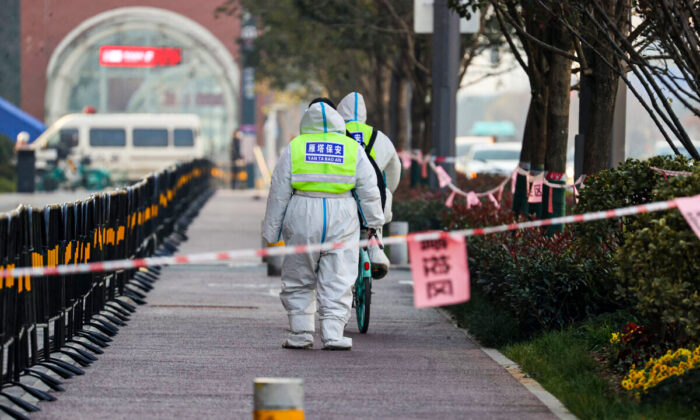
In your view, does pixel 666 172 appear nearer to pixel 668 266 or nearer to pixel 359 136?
pixel 668 266

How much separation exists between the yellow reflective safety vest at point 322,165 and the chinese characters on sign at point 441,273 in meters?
3.31

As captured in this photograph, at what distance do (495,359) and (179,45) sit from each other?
189ft

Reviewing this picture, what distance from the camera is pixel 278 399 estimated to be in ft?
19.5

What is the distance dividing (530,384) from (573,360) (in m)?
0.36

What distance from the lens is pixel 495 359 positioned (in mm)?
10328

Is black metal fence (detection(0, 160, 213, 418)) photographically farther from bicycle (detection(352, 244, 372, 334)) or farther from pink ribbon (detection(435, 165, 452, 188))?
pink ribbon (detection(435, 165, 452, 188))

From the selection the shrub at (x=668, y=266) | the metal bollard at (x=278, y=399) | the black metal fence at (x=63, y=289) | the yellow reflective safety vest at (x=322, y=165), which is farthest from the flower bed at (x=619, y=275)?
the black metal fence at (x=63, y=289)

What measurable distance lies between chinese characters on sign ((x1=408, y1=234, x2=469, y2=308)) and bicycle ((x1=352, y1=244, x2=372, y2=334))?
427 cm

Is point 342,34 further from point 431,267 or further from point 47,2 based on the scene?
point 47,2

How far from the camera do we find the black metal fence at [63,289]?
27.0 ft

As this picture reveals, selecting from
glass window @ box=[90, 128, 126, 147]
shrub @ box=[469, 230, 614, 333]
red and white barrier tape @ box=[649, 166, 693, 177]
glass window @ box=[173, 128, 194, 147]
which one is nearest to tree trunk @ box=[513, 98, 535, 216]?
shrub @ box=[469, 230, 614, 333]

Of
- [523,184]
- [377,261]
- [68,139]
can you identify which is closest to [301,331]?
[377,261]

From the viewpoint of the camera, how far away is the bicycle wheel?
38.0ft

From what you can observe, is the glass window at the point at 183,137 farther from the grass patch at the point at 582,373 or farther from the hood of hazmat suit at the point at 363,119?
the grass patch at the point at 582,373
